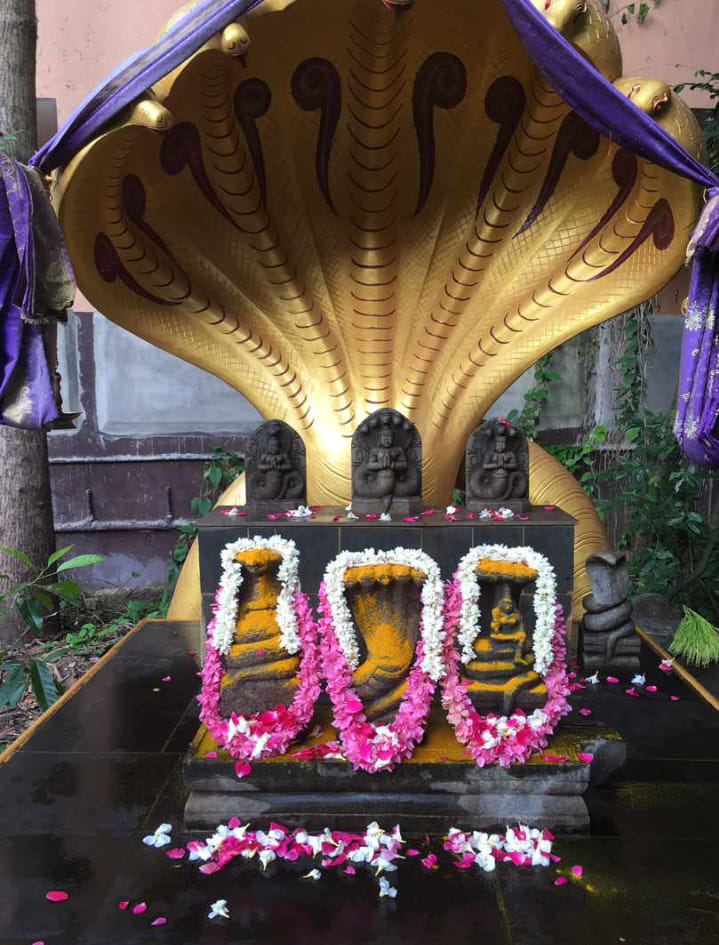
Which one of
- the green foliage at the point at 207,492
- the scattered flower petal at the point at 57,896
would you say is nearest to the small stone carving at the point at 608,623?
the scattered flower petal at the point at 57,896

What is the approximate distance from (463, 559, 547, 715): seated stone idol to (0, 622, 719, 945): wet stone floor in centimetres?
40

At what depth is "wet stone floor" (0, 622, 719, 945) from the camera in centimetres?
181

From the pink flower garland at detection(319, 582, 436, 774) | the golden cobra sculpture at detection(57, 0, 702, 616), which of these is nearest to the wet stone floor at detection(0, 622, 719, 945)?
the pink flower garland at detection(319, 582, 436, 774)

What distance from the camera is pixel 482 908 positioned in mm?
1886

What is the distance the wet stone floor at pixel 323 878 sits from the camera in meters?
1.81

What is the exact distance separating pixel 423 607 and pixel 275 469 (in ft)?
3.08

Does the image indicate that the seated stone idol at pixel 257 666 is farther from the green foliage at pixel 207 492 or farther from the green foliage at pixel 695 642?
the green foliage at pixel 207 492

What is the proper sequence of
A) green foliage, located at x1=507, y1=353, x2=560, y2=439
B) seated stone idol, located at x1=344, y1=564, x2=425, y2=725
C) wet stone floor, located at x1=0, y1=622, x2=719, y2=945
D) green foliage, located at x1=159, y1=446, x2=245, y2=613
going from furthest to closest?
green foliage, located at x1=507, y1=353, x2=560, y2=439, green foliage, located at x1=159, y1=446, x2=245, y2=613, seated stone idol, located at x1=344, y1=564, x2=425, y2=725, wet stone floor, located at x1=0, y1=622, x2=719, y2=945

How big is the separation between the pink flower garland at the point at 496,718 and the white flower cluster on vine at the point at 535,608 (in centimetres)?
3

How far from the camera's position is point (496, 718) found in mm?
2297

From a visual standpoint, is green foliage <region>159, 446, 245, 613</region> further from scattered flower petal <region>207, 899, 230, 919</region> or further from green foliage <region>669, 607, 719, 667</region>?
scattered flower petal <region>207, 899, 230, 919</region>

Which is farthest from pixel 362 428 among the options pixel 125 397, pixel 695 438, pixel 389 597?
pixel 125 397

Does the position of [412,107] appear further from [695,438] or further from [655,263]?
[695,438]

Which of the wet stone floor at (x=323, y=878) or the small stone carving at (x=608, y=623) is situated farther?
A: the small stone carving at (x=608, y=623)
